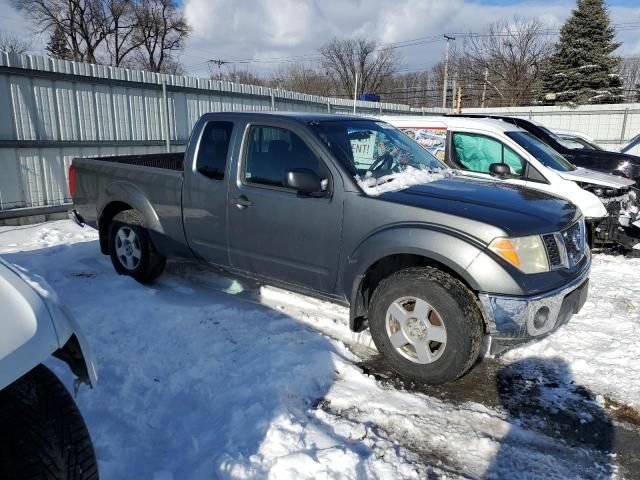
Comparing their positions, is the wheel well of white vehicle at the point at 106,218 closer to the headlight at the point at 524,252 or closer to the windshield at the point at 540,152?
the headlight at the point at 524,252

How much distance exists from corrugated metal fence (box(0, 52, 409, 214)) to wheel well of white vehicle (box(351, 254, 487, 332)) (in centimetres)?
752

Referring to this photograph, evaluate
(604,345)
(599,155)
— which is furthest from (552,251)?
(599,155)

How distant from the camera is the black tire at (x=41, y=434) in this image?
164cm

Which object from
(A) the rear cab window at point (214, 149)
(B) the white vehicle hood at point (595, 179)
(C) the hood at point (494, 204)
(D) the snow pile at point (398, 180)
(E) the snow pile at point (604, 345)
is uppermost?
(A) the rear cab window at point (214, 149)

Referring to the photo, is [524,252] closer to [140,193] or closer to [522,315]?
[522,315]

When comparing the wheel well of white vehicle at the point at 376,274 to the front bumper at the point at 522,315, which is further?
the wheel well of white vehicle at the point at 376,274

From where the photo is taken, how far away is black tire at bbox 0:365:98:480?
1.64 m

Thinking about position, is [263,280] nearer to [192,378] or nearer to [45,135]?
[192,378]

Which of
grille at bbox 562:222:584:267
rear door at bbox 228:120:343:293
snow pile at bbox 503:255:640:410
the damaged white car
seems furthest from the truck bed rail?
snow pile at bbox 503:255:640:410

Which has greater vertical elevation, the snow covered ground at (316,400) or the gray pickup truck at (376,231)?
the gray pickup truck at (376,231)

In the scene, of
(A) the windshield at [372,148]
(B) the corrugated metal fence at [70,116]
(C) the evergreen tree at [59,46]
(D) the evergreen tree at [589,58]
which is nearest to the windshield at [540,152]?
(A) the windshield at [372,148]

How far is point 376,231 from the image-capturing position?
353cm

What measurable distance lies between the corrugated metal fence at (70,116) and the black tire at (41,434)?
801 cm

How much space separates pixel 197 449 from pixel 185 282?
2.90 m
